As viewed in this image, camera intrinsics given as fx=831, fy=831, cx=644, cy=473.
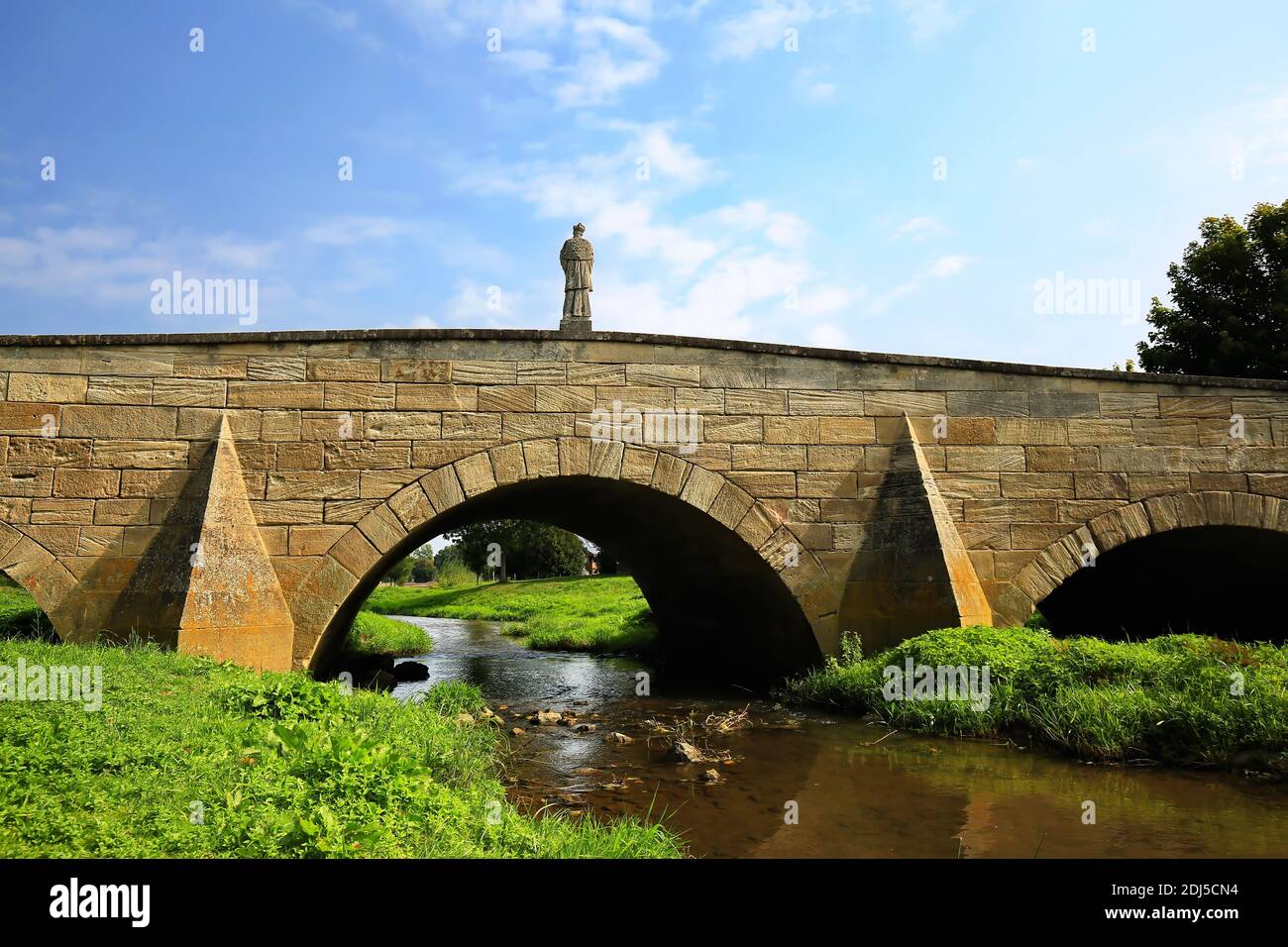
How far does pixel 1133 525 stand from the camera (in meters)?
9.64

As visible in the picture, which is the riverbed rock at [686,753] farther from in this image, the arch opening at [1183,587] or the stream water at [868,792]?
the arch opening at [1183,587]

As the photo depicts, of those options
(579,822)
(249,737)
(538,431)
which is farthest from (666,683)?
(249,737)

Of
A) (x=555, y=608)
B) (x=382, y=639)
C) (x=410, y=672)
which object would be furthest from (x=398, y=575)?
(x=410, y=672)

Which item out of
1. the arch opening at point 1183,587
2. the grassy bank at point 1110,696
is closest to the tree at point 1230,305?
the arch opening at point 1183,587

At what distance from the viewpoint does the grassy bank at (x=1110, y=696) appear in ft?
21.1

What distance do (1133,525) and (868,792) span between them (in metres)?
5.79

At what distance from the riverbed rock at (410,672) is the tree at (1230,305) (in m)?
17.5

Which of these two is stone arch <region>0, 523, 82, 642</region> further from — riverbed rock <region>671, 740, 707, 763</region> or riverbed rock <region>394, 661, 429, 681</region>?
riverbed rock <region>394, 661, 429, 681</region>

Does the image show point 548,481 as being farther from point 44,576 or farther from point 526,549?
point 526,549

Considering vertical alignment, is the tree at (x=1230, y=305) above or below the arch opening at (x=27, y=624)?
above

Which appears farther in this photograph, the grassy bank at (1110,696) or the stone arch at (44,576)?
the stone arch at (44,576)

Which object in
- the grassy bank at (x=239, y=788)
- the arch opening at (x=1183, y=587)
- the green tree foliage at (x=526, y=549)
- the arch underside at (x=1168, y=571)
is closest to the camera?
the grassy bank at (x=239, y=788)
